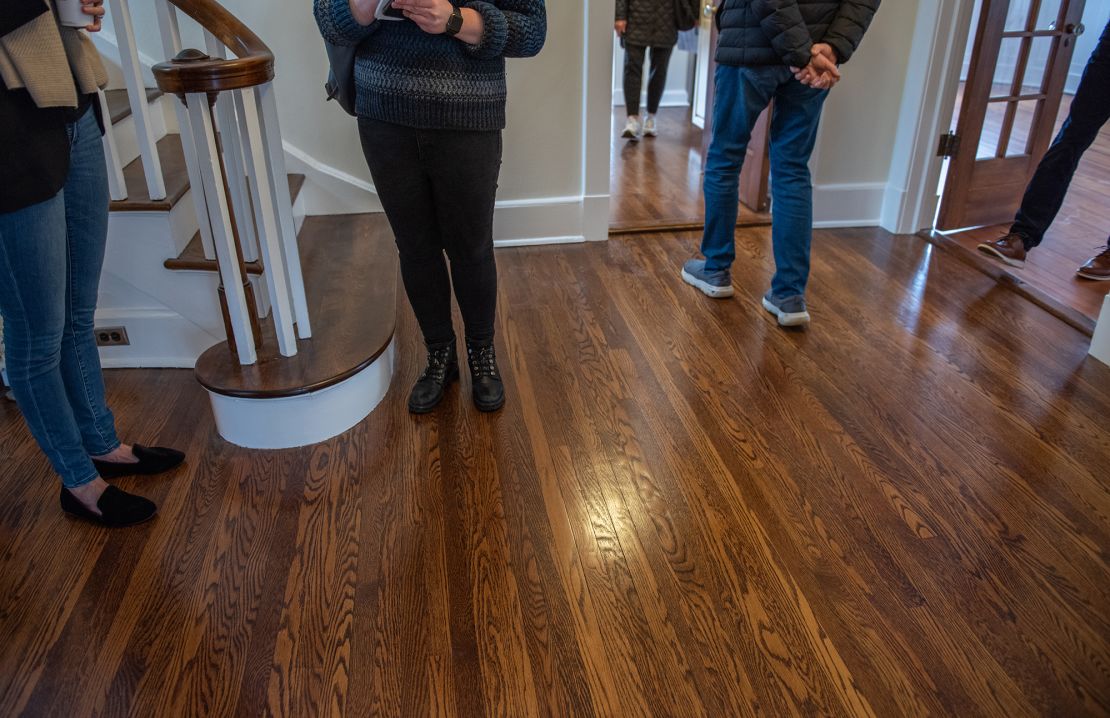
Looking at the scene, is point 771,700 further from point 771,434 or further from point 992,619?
point 771,434

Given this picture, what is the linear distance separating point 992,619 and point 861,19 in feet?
5.24

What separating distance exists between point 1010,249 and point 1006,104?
677 millimetres

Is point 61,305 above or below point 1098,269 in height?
above

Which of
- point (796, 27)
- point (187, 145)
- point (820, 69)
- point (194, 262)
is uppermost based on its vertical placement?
point (796, 27)

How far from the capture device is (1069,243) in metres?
3.24

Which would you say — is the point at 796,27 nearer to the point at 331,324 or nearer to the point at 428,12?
the point at 428,12

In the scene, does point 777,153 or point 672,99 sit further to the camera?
point 672,99

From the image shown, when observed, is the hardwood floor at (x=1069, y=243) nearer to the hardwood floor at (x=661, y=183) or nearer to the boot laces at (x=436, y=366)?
the hardwood floor at (x=661, y=183)

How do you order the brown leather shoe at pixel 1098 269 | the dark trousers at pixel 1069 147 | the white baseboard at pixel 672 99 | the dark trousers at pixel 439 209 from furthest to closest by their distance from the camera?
the white baseboard at pixel 672 99 < the brown leather shoe at pixel 1098 269 < the dark trousers at pixel 1069 147 < the dark trousers at pixel 439 209

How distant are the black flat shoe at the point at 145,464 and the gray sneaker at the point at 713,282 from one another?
1.71m

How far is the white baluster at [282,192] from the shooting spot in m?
1.76

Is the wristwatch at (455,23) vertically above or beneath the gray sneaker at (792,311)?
above

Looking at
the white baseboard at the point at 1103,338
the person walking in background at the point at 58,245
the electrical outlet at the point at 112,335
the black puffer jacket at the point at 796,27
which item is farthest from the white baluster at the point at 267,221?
the white baseboard at the point at 1103,338

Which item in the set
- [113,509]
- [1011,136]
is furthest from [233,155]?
[1011,136]
